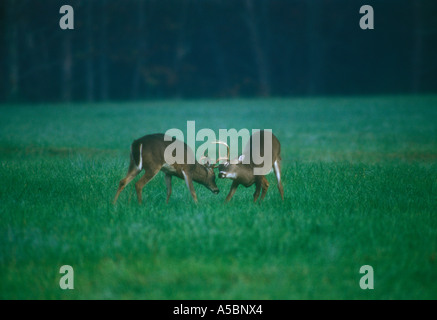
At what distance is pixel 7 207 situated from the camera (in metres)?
7.50

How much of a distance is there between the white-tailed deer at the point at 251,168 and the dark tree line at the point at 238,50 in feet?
110

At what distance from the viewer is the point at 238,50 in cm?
4725

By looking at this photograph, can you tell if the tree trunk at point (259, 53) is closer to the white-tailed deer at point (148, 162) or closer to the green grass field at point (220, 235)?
the green grass field at point (220, 235)

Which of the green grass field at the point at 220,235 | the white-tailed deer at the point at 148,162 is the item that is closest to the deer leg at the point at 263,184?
the green grass field at the point at 220,235

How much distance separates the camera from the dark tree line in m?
41.8

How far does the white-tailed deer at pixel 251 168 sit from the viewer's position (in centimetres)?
796

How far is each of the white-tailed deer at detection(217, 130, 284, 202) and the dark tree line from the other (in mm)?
33414

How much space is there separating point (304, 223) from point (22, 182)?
4692mm

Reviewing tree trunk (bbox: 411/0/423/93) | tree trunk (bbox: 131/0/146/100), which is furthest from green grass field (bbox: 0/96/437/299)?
tree trunk (bbox: 411/0/423/93)

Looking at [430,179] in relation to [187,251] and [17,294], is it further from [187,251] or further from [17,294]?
[17,294]

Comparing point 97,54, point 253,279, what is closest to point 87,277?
point 253,279

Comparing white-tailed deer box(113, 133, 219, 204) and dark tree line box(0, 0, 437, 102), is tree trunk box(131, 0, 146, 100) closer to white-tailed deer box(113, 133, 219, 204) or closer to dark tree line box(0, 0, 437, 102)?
dark tree line box(0, 0, 437, 102)

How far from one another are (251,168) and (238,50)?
40074 millimetres

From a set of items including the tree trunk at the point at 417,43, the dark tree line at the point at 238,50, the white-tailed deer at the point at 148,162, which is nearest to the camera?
the white-tailed deer at the point at 148,162
